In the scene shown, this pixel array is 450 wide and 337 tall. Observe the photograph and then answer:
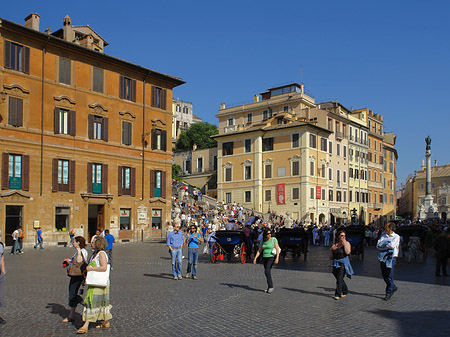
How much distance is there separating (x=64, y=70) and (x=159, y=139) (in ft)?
33.0

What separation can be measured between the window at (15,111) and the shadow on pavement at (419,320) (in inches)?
1045

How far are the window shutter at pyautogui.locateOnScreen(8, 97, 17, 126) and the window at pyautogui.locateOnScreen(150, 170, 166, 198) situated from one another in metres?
12.3

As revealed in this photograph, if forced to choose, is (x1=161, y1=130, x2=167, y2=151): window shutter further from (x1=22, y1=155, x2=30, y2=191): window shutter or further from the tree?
the tree

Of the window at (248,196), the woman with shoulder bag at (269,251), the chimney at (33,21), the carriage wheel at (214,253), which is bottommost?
the carriage wheel at (214,253)

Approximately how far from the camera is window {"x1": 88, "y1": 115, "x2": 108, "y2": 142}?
34.6 meters

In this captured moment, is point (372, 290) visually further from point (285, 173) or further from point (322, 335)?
point (285, 173)

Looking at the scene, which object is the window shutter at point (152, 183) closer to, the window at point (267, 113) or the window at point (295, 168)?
the window at point (295, 168)

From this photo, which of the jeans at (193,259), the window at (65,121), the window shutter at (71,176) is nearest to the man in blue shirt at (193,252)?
the jeans at (193,259)

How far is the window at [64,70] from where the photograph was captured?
1296 inches

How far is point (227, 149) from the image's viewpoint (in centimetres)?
6091

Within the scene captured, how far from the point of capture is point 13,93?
29984 millimetres

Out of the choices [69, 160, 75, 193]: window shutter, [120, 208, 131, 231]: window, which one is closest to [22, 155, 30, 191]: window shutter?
[69, 160, 75, 193]: window shutter

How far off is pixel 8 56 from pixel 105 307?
2623 centimetres

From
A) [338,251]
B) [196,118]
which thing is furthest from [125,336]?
[196,118]
